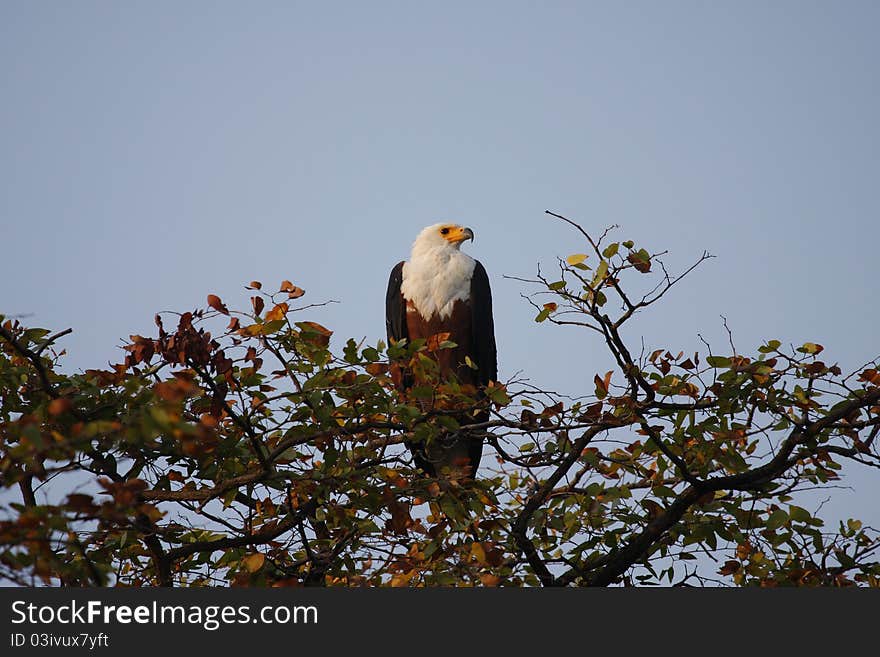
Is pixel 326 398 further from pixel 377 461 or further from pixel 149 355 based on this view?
pixel 149 355

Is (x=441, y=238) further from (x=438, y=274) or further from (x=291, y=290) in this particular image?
(x=291, y=290)

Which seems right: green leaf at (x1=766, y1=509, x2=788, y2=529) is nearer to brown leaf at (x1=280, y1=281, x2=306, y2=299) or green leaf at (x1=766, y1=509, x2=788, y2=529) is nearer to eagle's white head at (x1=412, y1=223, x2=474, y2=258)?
brown leaf at (x1=280, y1=281, x2=306, y2=299)

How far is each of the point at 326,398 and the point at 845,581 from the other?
7.84 feet

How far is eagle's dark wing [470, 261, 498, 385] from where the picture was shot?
677 cm

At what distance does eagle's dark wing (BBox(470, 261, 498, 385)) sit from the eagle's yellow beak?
11.7 inches

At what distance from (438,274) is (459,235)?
45cm

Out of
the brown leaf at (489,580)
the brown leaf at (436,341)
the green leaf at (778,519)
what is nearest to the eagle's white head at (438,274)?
the brown leaf at (436,341)

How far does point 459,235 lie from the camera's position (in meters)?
7.14

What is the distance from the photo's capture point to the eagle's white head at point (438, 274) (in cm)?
678

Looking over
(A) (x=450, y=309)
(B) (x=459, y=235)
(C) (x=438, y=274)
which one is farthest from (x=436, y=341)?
(B) (x=459, y=235)

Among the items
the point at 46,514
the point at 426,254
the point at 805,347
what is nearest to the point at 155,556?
the point at 46,514

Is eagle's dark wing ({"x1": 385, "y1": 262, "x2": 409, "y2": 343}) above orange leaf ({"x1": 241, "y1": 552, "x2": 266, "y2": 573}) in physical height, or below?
above

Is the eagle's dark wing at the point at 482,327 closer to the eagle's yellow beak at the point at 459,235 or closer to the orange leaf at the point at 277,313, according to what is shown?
the eagle's yellow beak at the point at 459,235

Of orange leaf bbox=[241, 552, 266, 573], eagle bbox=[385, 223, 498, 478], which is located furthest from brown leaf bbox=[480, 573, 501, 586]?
eagle bbox=[385, 223, 498, 478]
